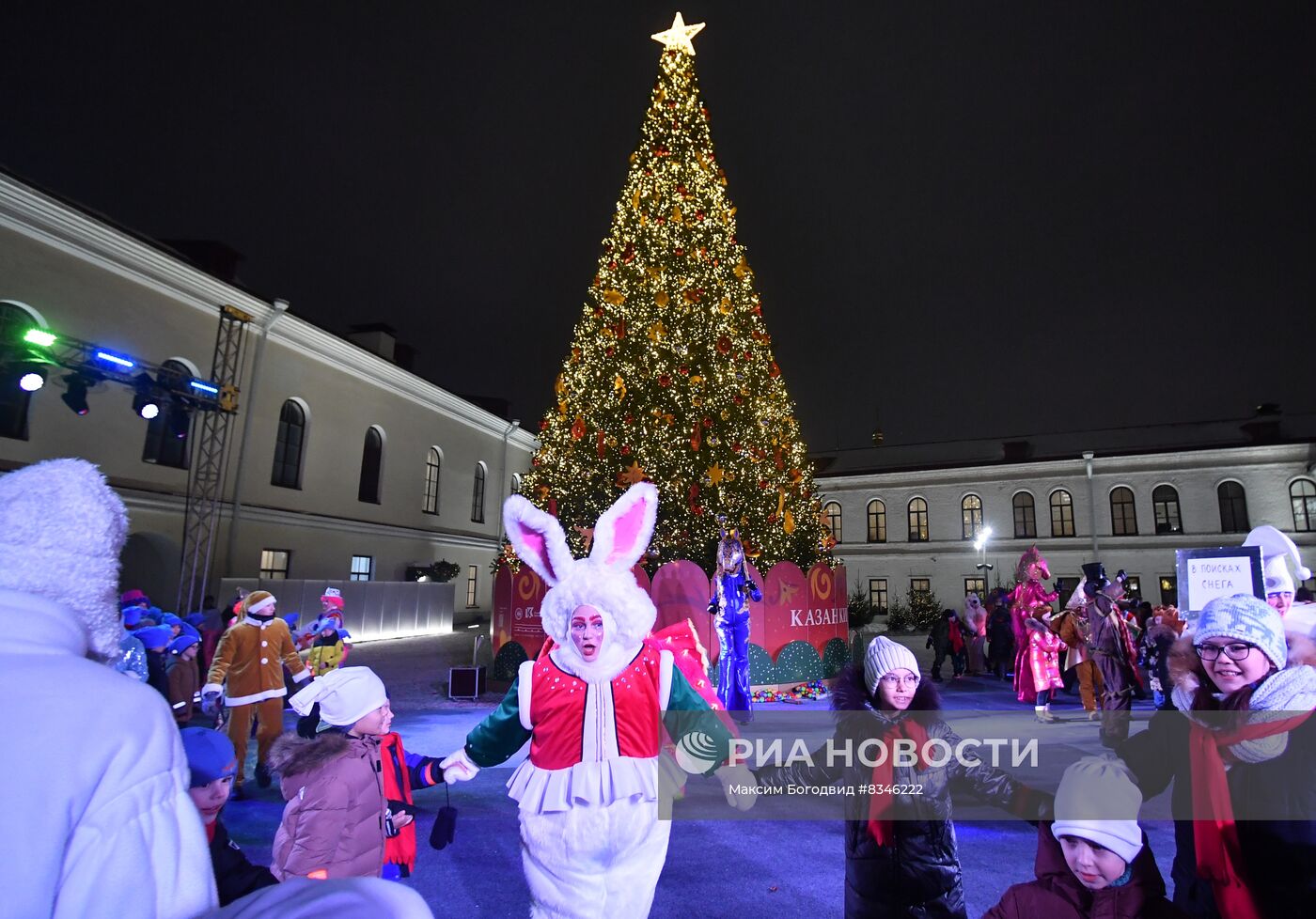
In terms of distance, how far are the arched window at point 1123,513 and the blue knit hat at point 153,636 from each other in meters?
34.8

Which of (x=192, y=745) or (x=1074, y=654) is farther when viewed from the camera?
(x=1074, y=654)

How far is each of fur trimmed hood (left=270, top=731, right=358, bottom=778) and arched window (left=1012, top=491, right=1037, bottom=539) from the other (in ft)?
112

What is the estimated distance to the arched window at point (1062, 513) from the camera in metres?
31.0

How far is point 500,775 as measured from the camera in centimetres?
677

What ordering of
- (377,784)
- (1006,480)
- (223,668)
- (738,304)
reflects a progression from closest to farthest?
(377,784) → (223,668) → (738,304) → (1006,480)

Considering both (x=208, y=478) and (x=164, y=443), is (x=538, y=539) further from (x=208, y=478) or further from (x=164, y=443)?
(x=164, y=443)

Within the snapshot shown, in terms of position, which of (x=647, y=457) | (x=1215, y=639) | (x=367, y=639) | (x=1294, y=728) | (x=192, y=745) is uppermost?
(x=647, y=457)

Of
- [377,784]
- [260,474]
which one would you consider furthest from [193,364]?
[377,784]

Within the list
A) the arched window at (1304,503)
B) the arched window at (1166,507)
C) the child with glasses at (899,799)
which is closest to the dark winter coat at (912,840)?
the child with glasses at (899,799)

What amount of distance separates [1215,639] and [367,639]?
20793 millimetres

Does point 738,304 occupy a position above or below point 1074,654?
above

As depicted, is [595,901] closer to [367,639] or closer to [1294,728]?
[1294,728]

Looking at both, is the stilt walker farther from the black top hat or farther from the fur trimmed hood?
the fur trimmed hood

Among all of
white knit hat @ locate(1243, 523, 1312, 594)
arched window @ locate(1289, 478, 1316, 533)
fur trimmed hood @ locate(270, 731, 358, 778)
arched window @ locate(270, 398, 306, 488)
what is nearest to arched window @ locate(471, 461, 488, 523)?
arched window @ locate(270, 398, 306, 488)
